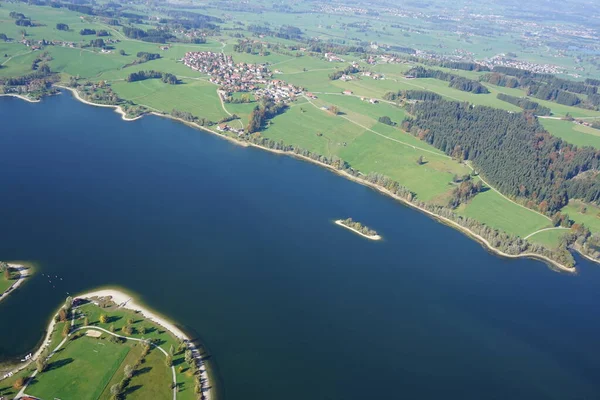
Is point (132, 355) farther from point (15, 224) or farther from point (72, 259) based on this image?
point (15, 224)

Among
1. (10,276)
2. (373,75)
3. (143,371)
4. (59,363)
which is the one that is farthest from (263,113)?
(59,363)

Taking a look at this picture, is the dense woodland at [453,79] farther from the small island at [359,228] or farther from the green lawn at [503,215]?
the small island at [359,228]

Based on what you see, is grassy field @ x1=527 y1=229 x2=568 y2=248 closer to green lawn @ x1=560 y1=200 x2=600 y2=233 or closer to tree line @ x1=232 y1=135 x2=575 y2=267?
tree line @ x1=232 y1=135 x2=575 y2=267

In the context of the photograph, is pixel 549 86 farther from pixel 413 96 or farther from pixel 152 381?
pixel 152 381

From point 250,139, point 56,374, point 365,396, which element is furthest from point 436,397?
point 250,139

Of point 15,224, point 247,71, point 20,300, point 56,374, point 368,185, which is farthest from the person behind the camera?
point 247,71

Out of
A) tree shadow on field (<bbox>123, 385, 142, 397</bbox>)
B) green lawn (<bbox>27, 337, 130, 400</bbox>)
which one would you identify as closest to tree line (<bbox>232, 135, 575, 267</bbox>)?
green lawn (<bbox>27, 337, 130, 400</bbox>)
